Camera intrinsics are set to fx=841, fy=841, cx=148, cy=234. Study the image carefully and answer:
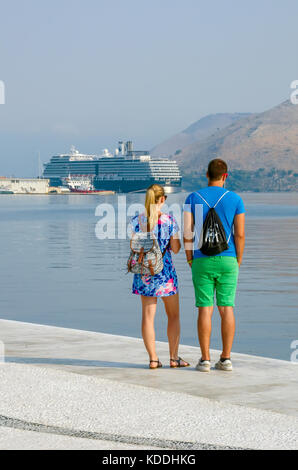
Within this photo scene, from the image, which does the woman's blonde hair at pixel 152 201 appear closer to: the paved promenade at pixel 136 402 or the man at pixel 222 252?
the man at pixel 222 252

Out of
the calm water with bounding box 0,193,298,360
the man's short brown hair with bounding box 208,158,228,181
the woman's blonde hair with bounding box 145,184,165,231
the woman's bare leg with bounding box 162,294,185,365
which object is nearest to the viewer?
the woman's blonde hair with bounding box 145,184,165,231

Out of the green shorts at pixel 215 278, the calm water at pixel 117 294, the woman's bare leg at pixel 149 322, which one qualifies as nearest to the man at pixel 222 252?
the green shorts at pixel 215 278

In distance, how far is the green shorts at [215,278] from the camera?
646 cm

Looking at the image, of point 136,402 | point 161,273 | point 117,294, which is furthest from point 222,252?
point 117,294

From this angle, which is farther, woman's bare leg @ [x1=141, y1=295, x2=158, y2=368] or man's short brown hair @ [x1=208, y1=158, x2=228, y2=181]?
woman's bare leg @ [x1=141, y1=295, x2=158, y2=368]

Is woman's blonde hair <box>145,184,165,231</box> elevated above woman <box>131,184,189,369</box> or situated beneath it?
elevated above

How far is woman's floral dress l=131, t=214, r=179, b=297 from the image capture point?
664 centimetres

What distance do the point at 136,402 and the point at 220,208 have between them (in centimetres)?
170

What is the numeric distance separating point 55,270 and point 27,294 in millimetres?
5521

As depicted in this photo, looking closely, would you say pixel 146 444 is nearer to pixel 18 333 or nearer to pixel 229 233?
pixel 229 233

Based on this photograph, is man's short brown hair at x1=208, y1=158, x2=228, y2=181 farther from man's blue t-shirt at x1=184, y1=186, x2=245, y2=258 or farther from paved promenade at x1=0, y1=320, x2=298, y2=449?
paved promenade at x1=0, y1=320, x2=298, y2=449

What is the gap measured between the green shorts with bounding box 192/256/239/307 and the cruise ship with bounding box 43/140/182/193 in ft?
516

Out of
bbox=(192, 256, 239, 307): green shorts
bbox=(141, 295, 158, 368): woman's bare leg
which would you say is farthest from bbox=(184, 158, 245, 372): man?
bbox=(141, 295, 158, 368): woman's bare leg
